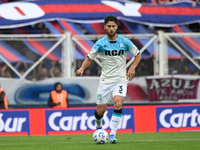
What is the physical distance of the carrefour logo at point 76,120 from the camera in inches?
595

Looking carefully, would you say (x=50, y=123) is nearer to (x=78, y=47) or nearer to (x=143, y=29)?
(x=78, y=47)

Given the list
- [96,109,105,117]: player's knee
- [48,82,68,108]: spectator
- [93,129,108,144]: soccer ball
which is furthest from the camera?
[48,82,68,108]: spectator

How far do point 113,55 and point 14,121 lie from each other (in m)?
5.91

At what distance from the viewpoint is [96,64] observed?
57.8 feet

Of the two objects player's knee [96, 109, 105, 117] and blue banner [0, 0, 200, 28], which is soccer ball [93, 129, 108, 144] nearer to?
player's knee [96, 109, 105, 117]

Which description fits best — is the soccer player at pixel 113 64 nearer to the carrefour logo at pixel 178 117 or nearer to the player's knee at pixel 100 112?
the player's knee at pixel 100 112

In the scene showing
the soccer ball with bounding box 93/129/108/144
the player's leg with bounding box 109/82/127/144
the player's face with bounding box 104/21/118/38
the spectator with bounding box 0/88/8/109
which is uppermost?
the spectator with bounding box 0/88/8/109

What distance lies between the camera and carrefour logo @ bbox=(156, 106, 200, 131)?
49.1 ft

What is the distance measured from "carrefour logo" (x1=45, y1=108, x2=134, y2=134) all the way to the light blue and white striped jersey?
5.13m

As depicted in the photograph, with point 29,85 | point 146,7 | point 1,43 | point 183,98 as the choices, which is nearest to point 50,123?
point 29,85

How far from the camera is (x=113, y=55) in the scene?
1006 cm

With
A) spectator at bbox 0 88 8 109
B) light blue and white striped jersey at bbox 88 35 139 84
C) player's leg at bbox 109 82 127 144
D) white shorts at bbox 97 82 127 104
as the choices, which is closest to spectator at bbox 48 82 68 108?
spectator at bbox 0 88 8 109

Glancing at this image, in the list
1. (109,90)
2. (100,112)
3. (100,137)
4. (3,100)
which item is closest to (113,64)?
(109,90)

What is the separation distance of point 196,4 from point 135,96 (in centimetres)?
423
